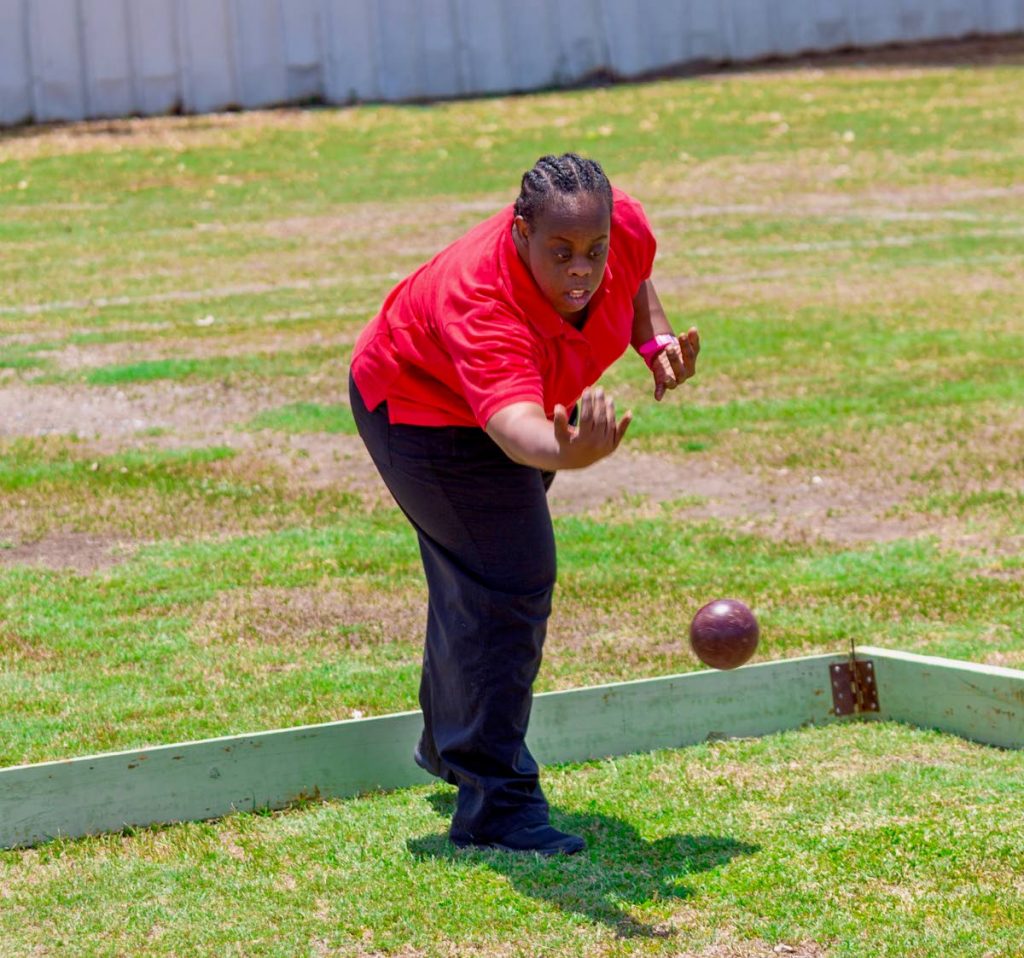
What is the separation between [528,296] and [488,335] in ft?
0.66

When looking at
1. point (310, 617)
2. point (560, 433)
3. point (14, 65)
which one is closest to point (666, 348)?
point (560, 433)

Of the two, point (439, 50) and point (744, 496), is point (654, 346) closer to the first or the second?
point (744, 496)

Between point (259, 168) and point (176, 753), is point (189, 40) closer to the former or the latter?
point (259, 168)

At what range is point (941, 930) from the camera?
4512mm

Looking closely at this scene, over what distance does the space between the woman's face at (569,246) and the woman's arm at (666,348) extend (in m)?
0.39

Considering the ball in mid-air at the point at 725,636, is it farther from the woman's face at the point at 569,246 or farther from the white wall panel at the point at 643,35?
the white wall panel at the point at 643,35

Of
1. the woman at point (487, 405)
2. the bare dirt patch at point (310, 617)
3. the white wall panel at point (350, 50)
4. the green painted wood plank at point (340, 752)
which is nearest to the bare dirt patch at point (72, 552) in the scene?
the bare dirt patch at point (310, 617)

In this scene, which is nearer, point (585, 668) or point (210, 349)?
point (585, 668)

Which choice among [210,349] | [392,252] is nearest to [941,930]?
[210,349]

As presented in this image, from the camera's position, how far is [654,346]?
5.21 m

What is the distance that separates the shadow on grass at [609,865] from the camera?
4.78 m

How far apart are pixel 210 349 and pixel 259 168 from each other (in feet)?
28.3

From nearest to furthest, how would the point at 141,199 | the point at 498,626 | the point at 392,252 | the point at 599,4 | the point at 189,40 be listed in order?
the point at 498,626, the point at 392,252, the point at 141,199, the point at 189,40, the point at 599,4

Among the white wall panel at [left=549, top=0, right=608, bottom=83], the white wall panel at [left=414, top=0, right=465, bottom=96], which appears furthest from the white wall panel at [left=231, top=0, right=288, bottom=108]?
the white wall panel at [left=549, top=0, right=608, bottom=83]
